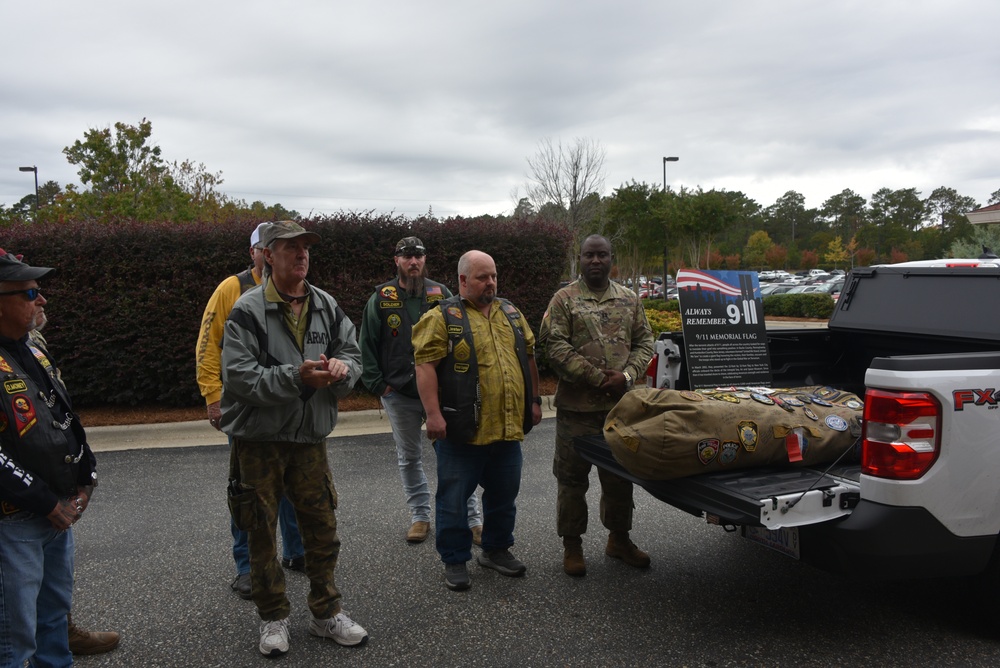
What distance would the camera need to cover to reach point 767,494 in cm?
289

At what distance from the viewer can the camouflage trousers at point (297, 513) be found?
3.18 metres

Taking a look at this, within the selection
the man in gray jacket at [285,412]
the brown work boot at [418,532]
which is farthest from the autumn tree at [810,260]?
the man in gray jacket at [285,412]

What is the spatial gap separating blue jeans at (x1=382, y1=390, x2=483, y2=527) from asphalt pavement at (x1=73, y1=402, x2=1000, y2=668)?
247mm

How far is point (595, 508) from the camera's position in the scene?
5.21m

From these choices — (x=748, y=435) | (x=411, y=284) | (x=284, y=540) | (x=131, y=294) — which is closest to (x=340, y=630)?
(x=284, y=540)

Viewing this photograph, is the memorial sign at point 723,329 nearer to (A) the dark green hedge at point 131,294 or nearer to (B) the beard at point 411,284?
(B) the beard at point 411,284

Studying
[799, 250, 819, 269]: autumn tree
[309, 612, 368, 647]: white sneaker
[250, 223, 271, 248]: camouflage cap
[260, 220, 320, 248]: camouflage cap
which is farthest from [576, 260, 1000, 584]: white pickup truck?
[799, 250, 819, 269]: autumn tree

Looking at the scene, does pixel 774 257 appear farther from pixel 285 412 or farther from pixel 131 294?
pixel 285 412

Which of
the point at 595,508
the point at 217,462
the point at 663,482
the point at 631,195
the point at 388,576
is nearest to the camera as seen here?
the point at 663,482

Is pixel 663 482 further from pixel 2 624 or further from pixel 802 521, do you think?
pixel 2 624

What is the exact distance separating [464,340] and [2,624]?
228 centimetres

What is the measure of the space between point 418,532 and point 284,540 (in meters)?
0.88

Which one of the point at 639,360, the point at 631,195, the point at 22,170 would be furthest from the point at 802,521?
the point at 22,170

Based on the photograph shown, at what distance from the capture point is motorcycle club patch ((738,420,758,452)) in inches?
127
